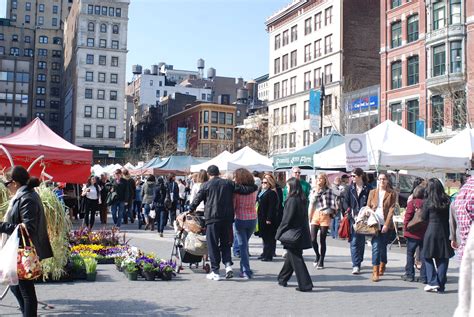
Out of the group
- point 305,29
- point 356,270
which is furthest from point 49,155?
point 305,29

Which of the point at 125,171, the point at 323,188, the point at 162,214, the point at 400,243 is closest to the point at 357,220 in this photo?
the point at 323,188

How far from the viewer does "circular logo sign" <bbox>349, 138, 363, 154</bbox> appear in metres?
15.1

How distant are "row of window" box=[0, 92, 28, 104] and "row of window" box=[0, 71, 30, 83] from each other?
265 cm

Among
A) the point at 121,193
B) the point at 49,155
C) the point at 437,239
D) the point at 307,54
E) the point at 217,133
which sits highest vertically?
the point at 307,54

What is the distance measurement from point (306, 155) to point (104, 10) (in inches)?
2922

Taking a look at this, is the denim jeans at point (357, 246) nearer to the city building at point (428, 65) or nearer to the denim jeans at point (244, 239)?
the denim jeans at point (244, 239)

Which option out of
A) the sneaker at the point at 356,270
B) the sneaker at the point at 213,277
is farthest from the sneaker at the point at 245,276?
the sneaker at the point at 356,270

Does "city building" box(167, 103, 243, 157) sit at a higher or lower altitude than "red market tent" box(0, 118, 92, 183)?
higher

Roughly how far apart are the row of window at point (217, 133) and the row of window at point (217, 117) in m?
1.15

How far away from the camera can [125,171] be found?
1967 centimetres

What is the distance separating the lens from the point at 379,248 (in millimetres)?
9977

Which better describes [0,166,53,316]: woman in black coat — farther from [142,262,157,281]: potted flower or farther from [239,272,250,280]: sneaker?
[239,272,250,280]: sneaker

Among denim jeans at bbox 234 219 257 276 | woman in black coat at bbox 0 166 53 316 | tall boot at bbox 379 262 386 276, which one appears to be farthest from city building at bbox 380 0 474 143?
woman in black coat at bbox 0 166 53 316

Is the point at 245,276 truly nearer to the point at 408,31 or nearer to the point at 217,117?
the point at 408,31
